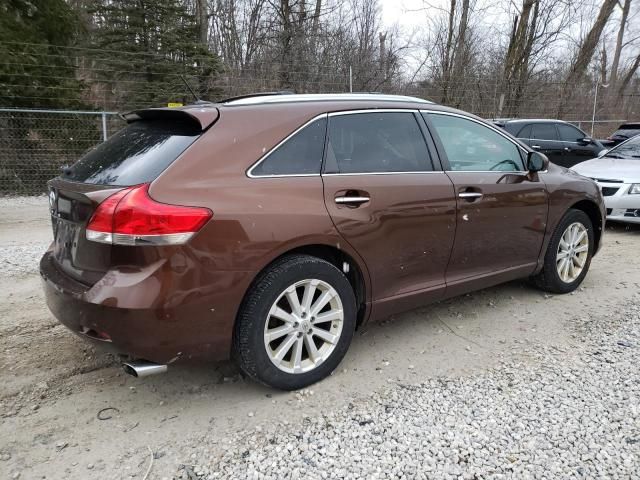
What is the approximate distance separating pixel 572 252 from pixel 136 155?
3.89 metres

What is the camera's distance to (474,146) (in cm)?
400

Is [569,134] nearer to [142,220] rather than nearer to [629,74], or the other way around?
[142,220]

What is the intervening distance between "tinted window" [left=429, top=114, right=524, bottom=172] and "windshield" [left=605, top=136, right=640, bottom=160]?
17.4 feet

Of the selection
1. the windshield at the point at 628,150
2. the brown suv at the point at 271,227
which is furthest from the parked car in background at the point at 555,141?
the brown suv at the point at 271,227

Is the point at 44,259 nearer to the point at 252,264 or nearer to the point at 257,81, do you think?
the point at 252,264

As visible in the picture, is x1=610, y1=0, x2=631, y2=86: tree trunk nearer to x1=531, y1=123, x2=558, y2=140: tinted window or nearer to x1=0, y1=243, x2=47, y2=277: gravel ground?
x1=531, y1=123, x2=558, y2=140: tinted window

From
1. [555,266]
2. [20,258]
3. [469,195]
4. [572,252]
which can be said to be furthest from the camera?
[20,258]

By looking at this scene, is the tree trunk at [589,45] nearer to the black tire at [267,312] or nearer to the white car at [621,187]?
the white car at [621,187]

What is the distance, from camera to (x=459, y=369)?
10.8ft

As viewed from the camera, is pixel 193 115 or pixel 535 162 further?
pixel 535 162

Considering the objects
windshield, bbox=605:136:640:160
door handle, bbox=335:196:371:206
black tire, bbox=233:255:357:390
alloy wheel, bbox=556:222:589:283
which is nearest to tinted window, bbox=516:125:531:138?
windshield, bbox=605:136:640:160

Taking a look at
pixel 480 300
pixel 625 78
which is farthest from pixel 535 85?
pixel 480 300

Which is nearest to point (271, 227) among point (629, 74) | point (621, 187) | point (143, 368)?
point (143, 368)

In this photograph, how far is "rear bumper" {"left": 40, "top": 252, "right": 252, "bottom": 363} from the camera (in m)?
2.43
